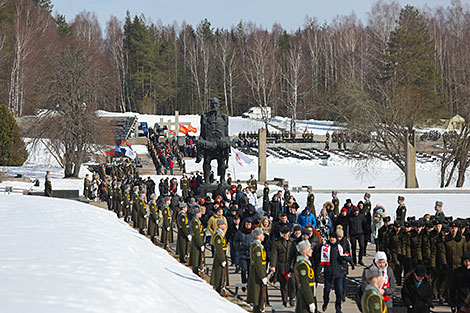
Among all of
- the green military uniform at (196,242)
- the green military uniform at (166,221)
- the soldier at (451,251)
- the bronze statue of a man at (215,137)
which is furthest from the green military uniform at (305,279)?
the bronze statue of a man at (215,137)

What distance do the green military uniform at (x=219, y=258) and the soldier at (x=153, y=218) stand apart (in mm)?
5512

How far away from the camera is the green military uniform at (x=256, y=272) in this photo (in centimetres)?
1038

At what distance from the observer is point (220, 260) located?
39.2 ft

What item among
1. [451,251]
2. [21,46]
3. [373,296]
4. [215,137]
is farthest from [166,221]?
[21,46]

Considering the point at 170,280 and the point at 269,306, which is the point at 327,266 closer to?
the point at 269,306

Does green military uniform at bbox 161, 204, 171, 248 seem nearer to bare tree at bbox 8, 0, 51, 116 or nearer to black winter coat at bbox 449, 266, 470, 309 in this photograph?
black winter coat at bbox 449, 266, 470, 309

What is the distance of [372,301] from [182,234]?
8181mm

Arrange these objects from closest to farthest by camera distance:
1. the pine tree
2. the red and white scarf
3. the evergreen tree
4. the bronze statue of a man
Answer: the red and white scarf < the bronze statue of a man < the pine tree < the evergreen tree

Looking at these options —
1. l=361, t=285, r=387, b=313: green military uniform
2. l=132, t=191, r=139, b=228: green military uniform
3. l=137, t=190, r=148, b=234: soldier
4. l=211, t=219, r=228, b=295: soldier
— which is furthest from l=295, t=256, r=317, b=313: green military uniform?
l=132, t=191, r=139, b=228: green military uniform

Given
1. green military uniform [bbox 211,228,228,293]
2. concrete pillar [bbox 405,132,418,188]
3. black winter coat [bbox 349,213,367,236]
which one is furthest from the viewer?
concrete pillar [bbox 405,132,418,188]

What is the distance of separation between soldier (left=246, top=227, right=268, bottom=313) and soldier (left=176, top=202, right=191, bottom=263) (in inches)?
158

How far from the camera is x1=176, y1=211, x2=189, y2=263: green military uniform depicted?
14442 mm

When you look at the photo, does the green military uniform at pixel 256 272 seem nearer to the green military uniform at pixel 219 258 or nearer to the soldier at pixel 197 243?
the green military uniform at pixel 219 258

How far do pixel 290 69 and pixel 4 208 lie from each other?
225 feet
